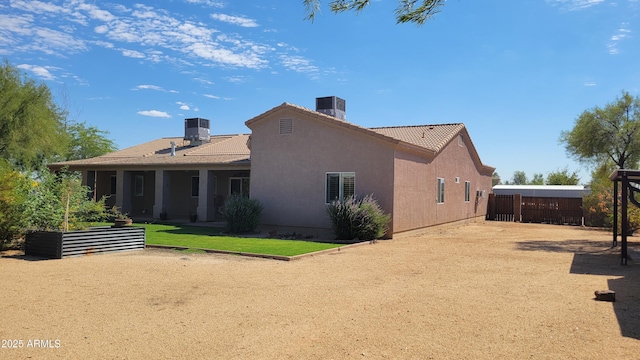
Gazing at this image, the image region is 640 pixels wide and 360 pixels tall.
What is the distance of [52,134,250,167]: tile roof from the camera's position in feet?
75.3

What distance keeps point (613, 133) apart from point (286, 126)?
16.7 meters

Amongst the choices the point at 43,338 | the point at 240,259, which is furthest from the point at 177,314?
the point at 240,259

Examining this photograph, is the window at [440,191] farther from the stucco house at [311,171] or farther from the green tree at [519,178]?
the green tree at [519,178]

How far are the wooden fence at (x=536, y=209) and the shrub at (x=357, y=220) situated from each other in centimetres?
1902

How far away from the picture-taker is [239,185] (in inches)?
951

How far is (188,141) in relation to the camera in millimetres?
30406

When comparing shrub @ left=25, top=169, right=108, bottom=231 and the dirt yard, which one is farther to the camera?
shrub @ left=25, top=169, right=108, bottom=231

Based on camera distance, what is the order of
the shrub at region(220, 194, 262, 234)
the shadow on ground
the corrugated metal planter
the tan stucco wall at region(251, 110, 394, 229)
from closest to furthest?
the shadow on ground < the corrugated metal planter < the tan stucco wall at region(251, 110, 394, 229) < the shrub at region(220, 194, 262, 234)

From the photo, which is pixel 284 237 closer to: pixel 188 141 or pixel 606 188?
pixel 188 141

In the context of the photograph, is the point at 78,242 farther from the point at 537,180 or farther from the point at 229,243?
the point at 537,180

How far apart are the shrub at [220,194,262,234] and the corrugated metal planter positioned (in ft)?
17.4

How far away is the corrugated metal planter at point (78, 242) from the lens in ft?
37.5

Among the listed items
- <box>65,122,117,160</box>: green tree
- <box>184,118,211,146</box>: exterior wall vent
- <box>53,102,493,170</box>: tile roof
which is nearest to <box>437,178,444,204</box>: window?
<box>53,102,493,170</box>: tile roof

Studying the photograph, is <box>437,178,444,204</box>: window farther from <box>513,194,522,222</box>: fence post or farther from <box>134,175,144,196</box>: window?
<box>134,175,144,196</box>: window
